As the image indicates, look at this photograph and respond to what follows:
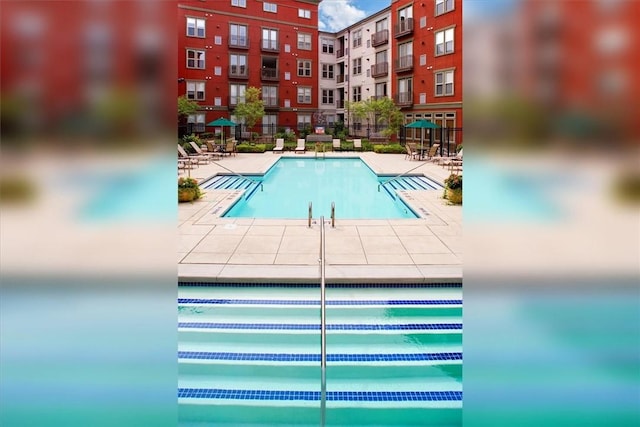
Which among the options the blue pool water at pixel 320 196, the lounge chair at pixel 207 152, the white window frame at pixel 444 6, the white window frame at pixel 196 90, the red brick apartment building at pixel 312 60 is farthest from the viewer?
the white window frame at pixel 196 90

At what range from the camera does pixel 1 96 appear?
1.17m

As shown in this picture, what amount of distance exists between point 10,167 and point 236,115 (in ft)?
114

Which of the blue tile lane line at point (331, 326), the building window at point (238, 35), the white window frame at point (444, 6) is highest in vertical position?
the building window at point (238, 35)

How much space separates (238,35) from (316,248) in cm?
3213

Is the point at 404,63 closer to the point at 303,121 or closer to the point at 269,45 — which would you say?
the point at 303,121

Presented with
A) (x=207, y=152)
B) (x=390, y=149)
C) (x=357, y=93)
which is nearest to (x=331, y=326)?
(x=207, y=152)

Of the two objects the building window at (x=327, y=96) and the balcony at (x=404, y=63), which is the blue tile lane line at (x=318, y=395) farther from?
the building window at (x=327, y=96)

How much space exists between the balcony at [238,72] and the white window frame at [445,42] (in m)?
14.1

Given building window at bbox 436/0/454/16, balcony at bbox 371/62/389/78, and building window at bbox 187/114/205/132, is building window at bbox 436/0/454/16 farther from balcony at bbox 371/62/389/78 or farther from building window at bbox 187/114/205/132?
building window at bbox 187/114/205/132

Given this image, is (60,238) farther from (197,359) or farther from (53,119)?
(197,359)

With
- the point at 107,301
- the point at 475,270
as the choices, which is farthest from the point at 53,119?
the point at 475,270

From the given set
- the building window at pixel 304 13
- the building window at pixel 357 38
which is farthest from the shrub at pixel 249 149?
the building window at pixel 357 38

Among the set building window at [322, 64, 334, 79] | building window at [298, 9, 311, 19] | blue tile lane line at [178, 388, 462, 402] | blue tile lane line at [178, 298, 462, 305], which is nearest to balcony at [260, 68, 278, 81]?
building window at [298, 9, 311, 19]

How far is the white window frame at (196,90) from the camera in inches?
1399
